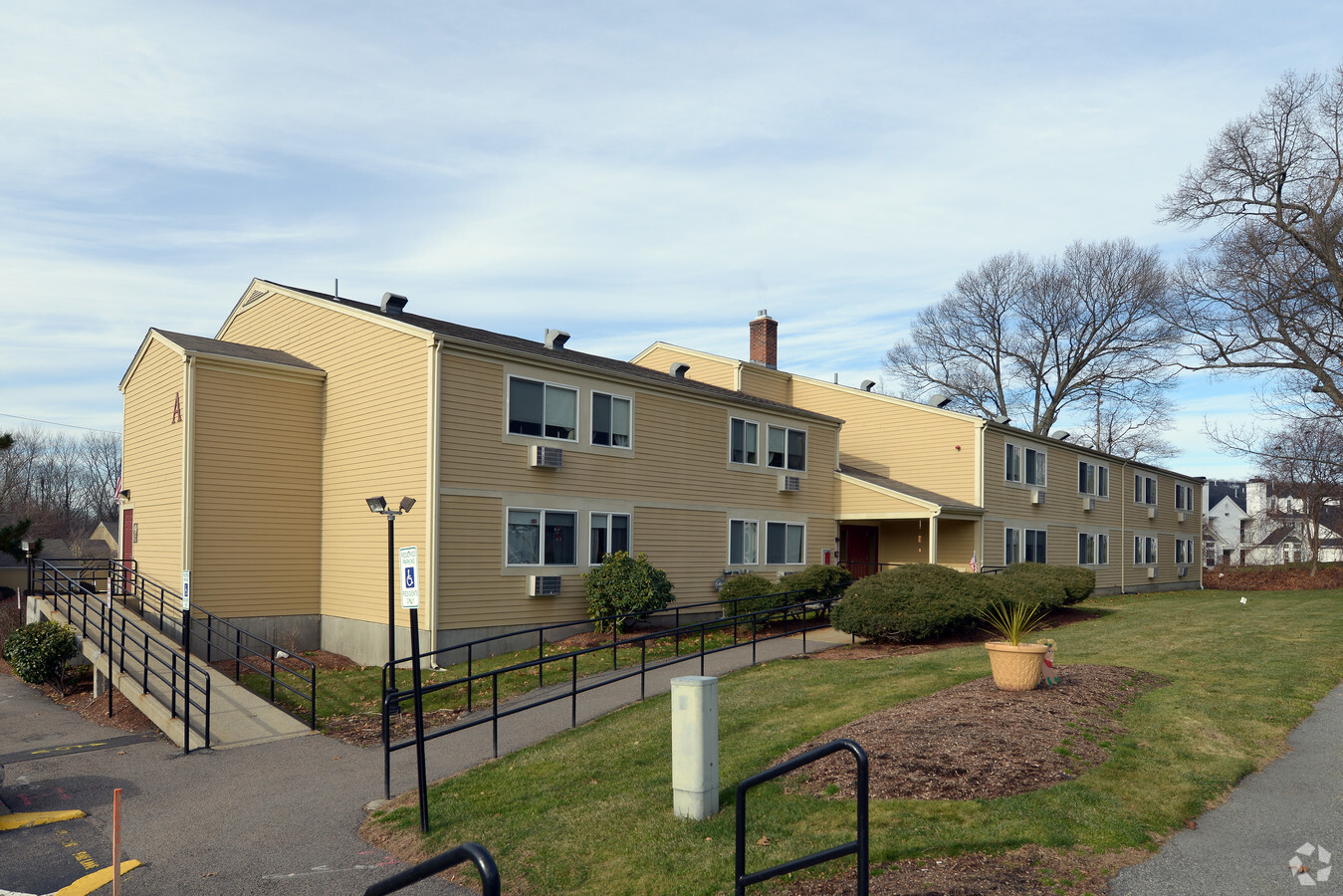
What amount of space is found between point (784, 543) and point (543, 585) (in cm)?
899

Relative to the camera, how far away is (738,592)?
68.1 feet

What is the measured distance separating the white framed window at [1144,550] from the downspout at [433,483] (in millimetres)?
31692

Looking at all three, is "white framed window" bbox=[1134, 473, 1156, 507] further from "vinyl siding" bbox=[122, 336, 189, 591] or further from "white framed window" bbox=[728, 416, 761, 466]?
"vinyl siding" bbox=[122, 336, 189, 591]

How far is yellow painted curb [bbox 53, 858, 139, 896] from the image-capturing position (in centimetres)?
721

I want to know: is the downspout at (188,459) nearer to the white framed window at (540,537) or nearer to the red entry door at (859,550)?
the white framed window at (540,537)

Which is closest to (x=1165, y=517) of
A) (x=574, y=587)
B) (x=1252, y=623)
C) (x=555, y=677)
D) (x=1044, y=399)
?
(x=1044, y=399)

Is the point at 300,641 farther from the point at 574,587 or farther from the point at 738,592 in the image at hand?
the point at 738,592

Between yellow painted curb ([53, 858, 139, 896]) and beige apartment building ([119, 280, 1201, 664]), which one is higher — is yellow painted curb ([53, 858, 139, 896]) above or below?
below

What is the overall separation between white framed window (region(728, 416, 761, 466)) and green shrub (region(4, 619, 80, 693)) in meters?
14.9

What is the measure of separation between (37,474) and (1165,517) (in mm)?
79157

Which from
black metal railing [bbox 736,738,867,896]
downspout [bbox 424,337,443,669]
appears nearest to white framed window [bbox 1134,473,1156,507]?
downspout [bbox 424,337,443,669]

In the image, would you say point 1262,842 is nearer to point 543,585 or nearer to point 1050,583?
point 543,585

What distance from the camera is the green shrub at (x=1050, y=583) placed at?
20.5 metres

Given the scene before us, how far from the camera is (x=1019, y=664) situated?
1026 centimetres
